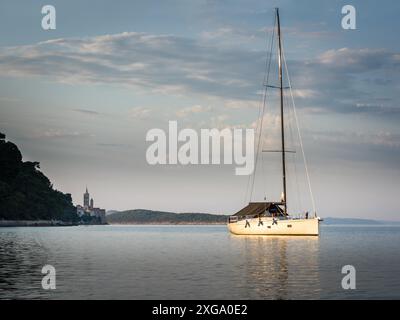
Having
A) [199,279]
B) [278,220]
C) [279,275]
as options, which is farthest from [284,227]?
[199,279]

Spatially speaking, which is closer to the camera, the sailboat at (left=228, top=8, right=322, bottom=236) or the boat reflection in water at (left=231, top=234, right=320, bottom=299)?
the boat reflection in water at (left=231, top=234, right=320, bottom=299)

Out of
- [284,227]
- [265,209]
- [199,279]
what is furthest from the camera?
[265,209]

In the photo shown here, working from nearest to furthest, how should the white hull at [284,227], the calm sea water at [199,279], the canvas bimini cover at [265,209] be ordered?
1. the calm sea water at [199,279]
2. the white hull at [284,227]
3. the canvas bimini cover at [265,209]

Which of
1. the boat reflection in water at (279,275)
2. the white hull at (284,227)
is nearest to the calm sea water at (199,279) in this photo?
the boat reflection in water at (279,275)

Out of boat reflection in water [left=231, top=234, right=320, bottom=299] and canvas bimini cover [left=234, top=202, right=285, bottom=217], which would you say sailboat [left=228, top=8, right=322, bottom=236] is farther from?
boat reflection in water [left=231, top=234, right=320, bottom=299]
